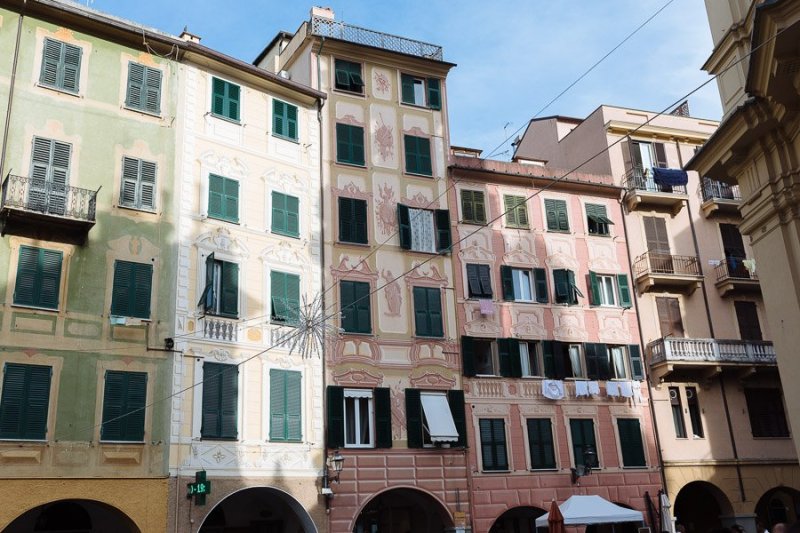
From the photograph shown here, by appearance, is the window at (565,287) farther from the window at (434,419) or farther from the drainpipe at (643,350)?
the window at (434,419)

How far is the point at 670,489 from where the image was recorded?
28.9m

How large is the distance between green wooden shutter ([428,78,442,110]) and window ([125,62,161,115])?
33.9 ft

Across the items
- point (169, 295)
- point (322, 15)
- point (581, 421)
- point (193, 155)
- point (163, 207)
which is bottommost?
point (581, 421)

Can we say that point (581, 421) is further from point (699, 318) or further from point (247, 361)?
point (247, 361)

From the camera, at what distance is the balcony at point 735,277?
104 ft

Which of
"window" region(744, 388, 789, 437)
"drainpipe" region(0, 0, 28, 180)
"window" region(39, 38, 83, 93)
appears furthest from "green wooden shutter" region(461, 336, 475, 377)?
"drainpipe" region(0, 0, 28, 180)

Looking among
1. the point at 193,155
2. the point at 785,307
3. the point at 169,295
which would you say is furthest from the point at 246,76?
the point at 785,307

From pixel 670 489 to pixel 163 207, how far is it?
19725 millimetres

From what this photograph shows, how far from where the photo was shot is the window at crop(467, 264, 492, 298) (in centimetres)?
2859

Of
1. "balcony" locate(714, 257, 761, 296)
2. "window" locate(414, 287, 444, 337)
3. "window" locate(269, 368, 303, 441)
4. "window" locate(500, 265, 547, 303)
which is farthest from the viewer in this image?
"balcony" locate(714, 257, 761, 296)

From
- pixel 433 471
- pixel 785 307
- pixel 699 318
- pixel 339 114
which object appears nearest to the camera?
pixel 785 307

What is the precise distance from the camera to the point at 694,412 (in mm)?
30359

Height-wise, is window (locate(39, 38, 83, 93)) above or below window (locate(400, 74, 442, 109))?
below

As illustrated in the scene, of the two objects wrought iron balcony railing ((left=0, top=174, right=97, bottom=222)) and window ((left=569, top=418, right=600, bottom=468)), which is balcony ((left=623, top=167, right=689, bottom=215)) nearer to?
window ((left=569, top=418, right=600, bottom=468))
